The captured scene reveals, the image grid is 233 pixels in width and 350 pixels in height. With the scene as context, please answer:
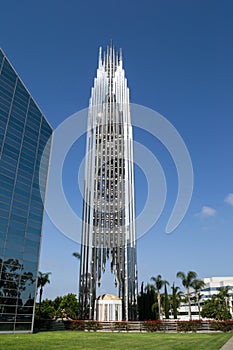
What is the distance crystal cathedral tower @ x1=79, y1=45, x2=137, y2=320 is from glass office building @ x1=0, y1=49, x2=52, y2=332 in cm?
1652

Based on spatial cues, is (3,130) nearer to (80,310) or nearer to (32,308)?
(32,308)

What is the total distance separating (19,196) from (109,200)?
22056mm

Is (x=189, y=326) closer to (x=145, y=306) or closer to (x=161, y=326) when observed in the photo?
(x=161, y=326)

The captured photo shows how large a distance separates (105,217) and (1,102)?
1009 inches

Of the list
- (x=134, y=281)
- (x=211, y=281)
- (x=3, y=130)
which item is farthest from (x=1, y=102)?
(x=211, y=281)

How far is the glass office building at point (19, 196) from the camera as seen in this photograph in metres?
27.4

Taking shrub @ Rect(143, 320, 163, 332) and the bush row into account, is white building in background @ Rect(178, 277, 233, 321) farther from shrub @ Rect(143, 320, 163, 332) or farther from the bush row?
shrub @ Rect(143, 320, 163, 332)

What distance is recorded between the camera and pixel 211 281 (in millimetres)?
Result: 128250

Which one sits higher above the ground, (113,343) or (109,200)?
(109,200)

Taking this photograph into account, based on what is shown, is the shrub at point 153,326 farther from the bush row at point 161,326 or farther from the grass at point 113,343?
the grass at point 113,343

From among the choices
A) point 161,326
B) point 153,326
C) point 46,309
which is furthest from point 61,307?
point 161,326

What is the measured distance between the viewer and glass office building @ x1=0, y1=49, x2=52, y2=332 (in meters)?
27.4

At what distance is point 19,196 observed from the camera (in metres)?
30.8

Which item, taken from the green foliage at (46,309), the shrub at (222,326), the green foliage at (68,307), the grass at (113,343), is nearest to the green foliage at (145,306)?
the green foliage at (68,307)
